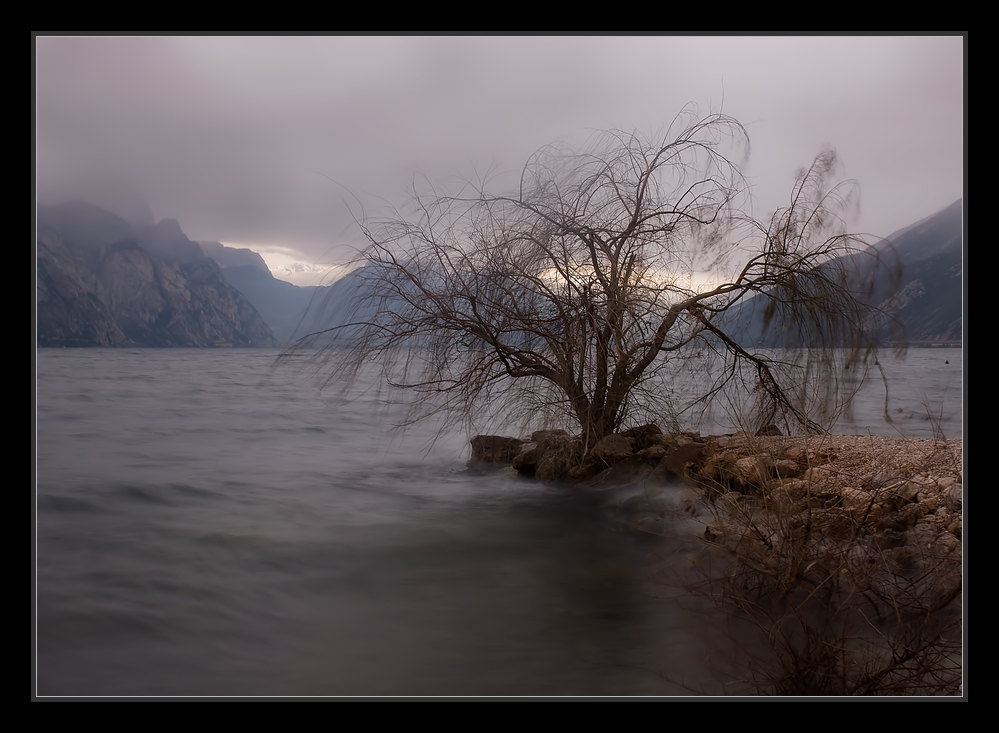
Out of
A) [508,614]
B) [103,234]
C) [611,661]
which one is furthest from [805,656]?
[103,234]

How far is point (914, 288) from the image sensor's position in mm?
3854

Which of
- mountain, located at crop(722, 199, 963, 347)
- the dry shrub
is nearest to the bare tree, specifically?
mountain, located at crop(722, 199, 963, 347)

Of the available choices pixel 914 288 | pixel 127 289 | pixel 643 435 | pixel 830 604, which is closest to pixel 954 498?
pixel 830 604

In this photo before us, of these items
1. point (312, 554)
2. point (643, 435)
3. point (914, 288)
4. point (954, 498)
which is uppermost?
point (914, 288)

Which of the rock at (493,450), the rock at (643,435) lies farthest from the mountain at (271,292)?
the rock at (643,435)

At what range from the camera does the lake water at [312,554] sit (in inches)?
110

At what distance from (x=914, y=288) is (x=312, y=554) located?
13.7ft

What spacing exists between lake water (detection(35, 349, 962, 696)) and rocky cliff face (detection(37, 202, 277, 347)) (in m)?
0.16

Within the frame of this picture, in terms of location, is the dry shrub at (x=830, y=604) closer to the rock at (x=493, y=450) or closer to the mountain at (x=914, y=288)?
the mountain at (x=914, y=288)

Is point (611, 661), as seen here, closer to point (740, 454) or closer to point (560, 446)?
point (740, 454)

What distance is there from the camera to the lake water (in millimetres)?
2791

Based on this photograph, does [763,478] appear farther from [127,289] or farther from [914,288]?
[127,289]

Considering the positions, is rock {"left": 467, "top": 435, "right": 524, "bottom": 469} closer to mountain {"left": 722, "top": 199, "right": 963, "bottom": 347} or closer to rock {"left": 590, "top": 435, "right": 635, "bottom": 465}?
rock {"left": 590, "top": 435, "right": 635, "bottom": 465}

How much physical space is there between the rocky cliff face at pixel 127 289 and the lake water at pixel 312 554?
0.52 feet
